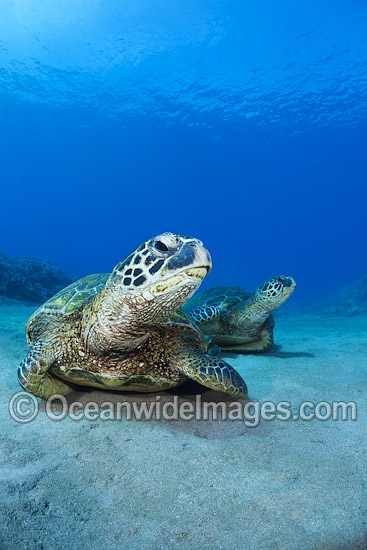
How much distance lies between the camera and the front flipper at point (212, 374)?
7.74 feet

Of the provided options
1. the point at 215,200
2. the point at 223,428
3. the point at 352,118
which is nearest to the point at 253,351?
the point at 223,428

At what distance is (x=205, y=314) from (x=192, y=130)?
7324 centimetres

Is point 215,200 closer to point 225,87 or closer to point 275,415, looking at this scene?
point 225,87

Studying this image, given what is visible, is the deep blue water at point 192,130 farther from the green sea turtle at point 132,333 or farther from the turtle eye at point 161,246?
the turtle eye at point 161,246

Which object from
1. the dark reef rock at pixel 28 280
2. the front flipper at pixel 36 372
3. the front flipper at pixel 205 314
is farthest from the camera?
the dark reef rock at pixel 28 280

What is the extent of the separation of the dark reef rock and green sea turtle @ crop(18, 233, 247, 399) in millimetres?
8995

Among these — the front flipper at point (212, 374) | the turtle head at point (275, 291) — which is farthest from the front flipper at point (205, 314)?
the front flipper at point (212, 374)

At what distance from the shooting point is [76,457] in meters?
1.70

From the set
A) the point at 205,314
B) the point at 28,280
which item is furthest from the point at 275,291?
the point at 28,280

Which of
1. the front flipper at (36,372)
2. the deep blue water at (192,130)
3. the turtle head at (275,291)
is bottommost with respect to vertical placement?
the front flipper at (36,372)

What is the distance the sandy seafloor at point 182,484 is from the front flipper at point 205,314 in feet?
8.19

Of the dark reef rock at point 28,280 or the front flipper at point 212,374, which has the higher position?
the dark reef rock at point 28,280

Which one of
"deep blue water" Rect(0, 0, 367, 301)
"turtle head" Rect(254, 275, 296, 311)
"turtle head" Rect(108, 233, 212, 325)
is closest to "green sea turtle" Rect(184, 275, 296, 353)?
"turtle head" Rect(254, 275, 296, 311)

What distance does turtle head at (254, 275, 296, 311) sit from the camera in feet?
14.8
